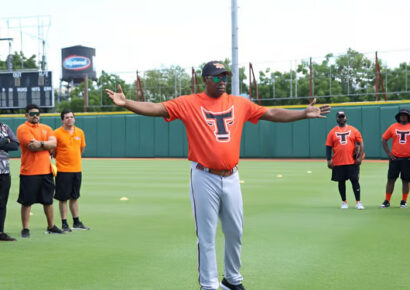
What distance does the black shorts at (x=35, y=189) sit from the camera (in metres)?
8.48

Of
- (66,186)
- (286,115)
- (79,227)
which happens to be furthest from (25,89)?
(286,115)

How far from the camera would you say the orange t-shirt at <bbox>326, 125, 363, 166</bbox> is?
11594 mm

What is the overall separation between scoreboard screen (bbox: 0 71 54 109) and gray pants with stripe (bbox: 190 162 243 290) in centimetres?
3632

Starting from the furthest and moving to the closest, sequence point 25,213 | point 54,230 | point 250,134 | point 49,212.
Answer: point 250,134, point 54,230, point 49,212, point 25,213

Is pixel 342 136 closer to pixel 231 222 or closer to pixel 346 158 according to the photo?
pixel 346 158

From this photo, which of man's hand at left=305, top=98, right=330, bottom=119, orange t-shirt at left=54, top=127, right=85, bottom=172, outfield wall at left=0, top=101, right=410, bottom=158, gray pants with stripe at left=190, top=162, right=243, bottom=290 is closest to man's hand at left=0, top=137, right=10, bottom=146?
orange t-shirt at left=54, top=127, right=85, bottom=172

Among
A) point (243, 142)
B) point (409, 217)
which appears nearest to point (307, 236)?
point (409, 217)

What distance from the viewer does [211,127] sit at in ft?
17.3

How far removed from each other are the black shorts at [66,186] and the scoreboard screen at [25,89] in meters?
32.0

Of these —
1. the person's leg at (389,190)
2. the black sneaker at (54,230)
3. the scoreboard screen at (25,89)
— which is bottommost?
the black sneaker at (54,230)

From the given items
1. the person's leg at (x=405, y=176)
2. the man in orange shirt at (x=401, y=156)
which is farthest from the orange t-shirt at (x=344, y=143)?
the person's leg at (x=405, y=176)

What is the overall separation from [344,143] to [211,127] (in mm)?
6932

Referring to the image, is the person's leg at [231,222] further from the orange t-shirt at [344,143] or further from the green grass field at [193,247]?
the orange t-shirt at [344,143]

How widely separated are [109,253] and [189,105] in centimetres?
297
